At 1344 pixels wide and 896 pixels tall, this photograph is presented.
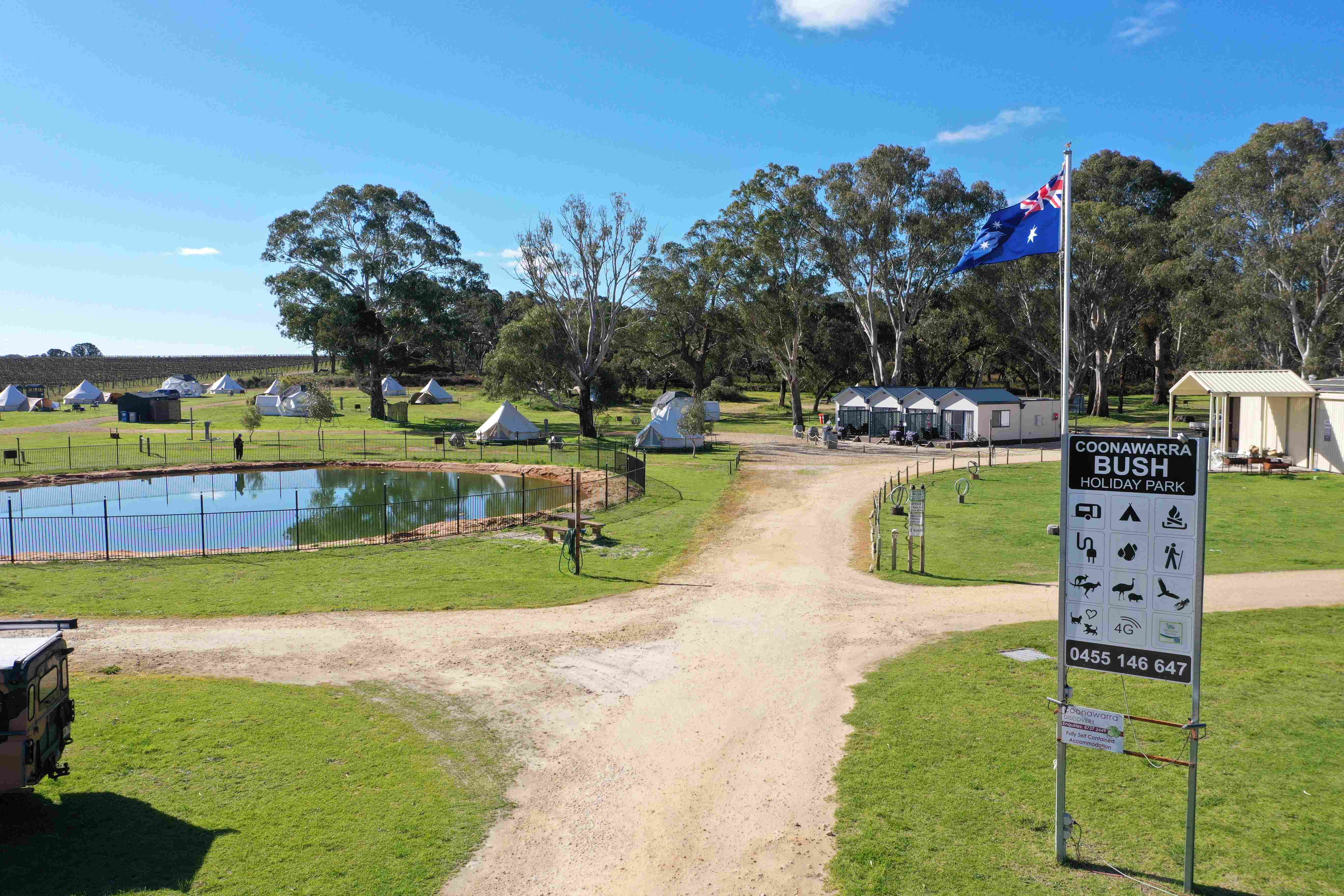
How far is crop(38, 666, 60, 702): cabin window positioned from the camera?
857cm

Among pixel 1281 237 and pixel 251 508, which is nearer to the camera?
pixel 251 508

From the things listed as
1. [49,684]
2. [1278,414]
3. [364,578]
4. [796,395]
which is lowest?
[364,578]

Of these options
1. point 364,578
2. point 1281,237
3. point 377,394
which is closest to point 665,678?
point 364,578

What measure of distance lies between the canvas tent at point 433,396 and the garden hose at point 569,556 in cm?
6717

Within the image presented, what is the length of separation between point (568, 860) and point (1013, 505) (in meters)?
24.6

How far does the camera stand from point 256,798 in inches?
364

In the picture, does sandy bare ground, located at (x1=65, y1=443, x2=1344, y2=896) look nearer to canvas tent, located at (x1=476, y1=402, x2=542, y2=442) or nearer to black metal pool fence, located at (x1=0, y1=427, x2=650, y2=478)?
black metal pool fence, located at (x1=0, y1=427, x2=650, y2=478)

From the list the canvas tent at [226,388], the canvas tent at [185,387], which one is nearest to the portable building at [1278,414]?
the canvas tent at [226,388]

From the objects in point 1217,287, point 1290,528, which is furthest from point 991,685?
point 1217,287

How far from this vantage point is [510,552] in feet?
76.6

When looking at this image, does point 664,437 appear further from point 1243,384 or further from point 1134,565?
point 1134,565

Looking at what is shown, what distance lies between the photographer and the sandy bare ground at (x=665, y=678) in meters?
8.38

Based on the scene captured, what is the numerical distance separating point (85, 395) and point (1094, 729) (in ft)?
325

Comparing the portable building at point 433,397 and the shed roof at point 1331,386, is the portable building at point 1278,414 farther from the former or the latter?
the portable building at point 433,397
